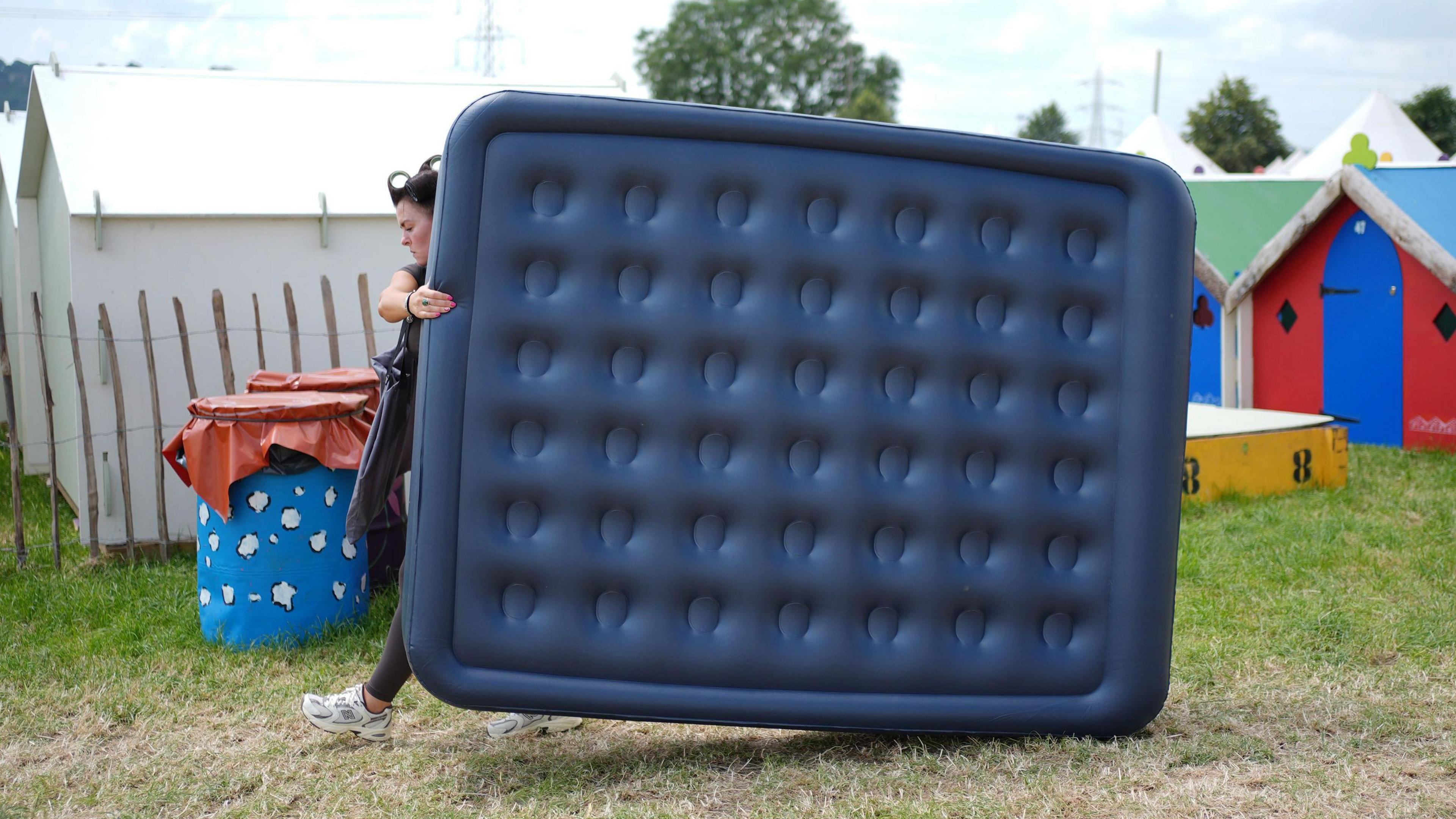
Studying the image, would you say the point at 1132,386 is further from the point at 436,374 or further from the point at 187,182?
the point at 187,182

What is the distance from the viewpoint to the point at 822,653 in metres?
2.85

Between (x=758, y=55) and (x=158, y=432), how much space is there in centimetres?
5616

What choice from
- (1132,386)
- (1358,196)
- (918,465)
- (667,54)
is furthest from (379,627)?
(667,54)

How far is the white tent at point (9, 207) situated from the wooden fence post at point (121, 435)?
2633 millimetres

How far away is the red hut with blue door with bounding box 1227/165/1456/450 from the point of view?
749 cm

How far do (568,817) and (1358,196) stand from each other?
7201 mm

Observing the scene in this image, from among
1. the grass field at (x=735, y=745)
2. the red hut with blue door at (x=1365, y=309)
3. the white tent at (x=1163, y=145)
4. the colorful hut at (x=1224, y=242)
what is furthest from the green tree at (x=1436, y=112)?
the grass field at (x=735, y=745)

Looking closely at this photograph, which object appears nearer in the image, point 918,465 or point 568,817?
point 568,817

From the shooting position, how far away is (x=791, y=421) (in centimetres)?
284

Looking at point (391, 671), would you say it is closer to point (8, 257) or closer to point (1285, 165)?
point (8, 257)

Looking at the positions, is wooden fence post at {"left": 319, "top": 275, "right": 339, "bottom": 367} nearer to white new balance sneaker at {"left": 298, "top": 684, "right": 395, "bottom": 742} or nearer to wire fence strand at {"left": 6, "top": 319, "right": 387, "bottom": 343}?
wire fence strand at {"left": 6, "top": 319, "right": 387, "bottom": 343}

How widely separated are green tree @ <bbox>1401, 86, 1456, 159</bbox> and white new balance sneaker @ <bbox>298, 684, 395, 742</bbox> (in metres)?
40.1

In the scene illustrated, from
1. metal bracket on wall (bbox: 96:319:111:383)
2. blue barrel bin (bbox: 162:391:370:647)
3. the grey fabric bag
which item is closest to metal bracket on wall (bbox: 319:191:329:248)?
metal bracket on wall (bbox: 96:319:111:383)

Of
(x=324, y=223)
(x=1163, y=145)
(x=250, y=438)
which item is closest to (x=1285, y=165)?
(x=1163, y=145)
